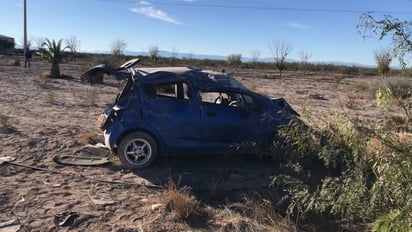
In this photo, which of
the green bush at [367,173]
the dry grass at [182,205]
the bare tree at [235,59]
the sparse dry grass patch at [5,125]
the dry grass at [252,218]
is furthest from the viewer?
the bare tree at [235,59]

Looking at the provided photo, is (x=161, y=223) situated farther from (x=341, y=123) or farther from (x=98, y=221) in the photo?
(x=341, y=123)

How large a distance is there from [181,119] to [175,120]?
105mm

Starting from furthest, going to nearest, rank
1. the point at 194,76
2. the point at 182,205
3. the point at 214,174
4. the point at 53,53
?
1. the point at 53,53
2. the point at 194,76
3. the point at 214,174
4. the point at 182,205

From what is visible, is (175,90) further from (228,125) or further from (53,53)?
(53,53)

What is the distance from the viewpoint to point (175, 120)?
7465mm

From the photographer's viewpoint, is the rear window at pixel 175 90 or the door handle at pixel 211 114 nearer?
the door handle at pixel 211 114

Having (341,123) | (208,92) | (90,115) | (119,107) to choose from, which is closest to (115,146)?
(119,107)

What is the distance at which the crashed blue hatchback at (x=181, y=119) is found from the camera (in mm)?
7418

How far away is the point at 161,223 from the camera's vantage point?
5379mm

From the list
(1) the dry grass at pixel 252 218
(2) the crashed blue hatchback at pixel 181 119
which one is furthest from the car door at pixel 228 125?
(1) the dry grass at pixel 252 218

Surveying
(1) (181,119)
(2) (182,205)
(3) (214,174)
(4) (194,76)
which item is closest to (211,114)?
(1) (181,119)

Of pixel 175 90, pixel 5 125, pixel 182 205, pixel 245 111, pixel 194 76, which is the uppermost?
pixel 194 76

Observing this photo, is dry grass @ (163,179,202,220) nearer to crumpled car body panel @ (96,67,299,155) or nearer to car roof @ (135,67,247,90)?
crumpled car body panel @ (96,67,299,155)

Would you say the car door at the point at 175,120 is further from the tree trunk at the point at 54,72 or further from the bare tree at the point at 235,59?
the bare tree at the point at 235,59
